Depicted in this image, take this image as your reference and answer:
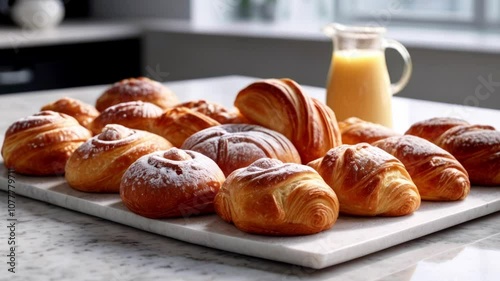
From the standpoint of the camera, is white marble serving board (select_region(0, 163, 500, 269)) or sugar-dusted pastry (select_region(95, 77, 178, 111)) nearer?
white marble serving board (select_region(0, 163, 500, 269))

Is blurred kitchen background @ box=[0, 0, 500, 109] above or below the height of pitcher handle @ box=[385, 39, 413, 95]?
below

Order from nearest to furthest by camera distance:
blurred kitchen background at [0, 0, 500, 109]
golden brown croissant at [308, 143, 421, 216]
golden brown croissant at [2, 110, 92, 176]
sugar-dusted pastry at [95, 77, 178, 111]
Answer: golden brown croissant at [308, 143, 421, 216]
golden brown croissant at [2, 110, 92, 176]
sugar-dusted pastry at [95, 77, 178, 111]
blurred kitchen background at [0, 0, 500, 109]

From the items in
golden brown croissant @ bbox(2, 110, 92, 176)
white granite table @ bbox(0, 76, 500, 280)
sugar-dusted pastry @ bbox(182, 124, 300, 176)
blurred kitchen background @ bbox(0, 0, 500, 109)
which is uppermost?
sugar-dusted pastry @ bbox(182, 124, 300, 176)

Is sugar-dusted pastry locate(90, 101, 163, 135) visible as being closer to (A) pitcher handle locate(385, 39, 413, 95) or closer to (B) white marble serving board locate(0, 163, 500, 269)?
(B) white marble serving board locate(0, 163, 500, 269)

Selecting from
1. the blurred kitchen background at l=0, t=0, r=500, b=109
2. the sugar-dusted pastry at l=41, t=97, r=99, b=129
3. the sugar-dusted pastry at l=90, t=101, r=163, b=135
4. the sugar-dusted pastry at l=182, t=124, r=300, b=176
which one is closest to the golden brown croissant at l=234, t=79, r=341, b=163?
the sugar-dusted pastry at l=182, t=124, r=300, b=176

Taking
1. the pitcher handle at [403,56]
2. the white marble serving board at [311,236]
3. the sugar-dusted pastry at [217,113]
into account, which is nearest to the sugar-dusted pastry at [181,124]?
the sugar-dusted pastry at [217,113]

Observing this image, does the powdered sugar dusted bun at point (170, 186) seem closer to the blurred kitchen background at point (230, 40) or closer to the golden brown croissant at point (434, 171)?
the golden brown croissant at point (434, 171)

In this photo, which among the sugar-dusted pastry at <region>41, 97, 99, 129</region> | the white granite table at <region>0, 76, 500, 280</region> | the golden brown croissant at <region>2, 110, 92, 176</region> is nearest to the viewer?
the white granite table at <region>0, 76, 500, 280</region>

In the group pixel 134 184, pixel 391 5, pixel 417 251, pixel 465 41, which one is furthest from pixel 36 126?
pixel 391 5
